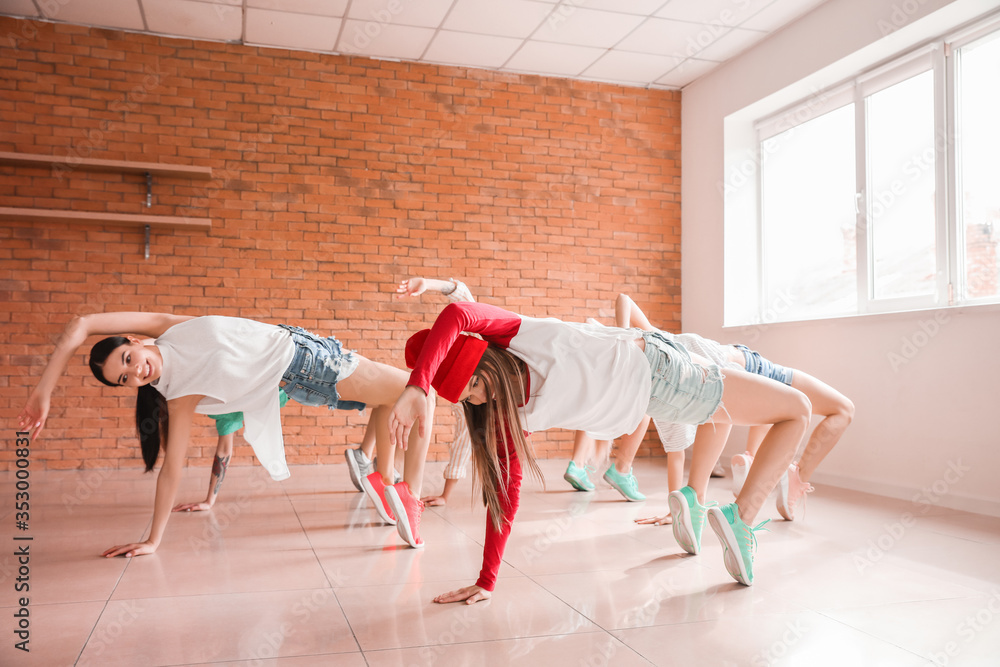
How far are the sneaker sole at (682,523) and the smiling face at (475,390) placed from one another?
1069mm

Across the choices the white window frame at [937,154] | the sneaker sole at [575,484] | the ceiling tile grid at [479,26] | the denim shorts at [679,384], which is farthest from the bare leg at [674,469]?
the ceiling tile grid at [479,26]

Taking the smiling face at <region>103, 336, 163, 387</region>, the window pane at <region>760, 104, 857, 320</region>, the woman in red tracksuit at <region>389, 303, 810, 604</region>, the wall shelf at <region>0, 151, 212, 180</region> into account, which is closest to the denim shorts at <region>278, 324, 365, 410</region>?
the smiling face at <region>103, 336, 163, 387</region>

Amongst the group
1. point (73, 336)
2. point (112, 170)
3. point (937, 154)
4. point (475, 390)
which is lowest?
point (475, 390)

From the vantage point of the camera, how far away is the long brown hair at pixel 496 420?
Answer: 75.6 inches

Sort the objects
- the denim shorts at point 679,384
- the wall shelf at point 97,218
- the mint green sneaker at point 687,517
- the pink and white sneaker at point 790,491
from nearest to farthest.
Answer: the denim shorts at point 679,384
the mint green sneaker at point 687,517
the pink and white sneaker at point 790,491
the wall shelf at point 97,218

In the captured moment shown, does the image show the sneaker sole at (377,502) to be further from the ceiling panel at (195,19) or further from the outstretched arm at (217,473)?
the ceiling panel at (195,19)

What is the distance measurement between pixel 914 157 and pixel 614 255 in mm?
2468

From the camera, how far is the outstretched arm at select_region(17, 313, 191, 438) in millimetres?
2426

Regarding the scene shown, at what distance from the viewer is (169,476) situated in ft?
9.00

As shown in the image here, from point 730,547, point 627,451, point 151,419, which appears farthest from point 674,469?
point 151,419

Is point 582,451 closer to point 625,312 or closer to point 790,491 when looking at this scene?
point 625,312

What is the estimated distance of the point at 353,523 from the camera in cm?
341

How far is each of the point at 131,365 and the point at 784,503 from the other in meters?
2.78

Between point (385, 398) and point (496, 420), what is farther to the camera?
point (385, 398)
